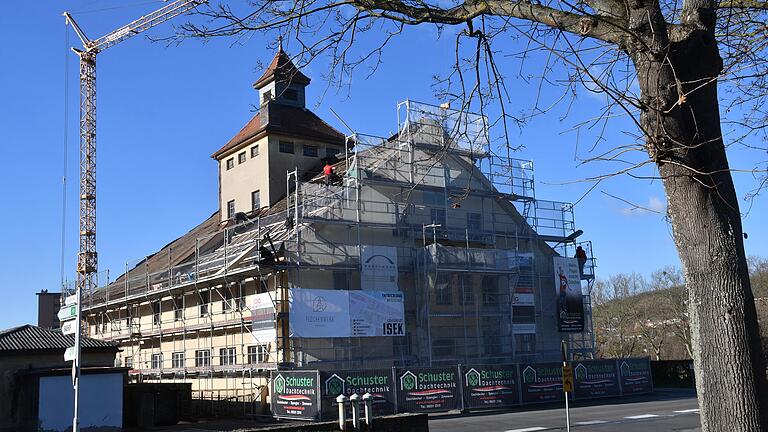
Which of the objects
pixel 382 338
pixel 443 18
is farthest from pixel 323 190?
pixel 443 18

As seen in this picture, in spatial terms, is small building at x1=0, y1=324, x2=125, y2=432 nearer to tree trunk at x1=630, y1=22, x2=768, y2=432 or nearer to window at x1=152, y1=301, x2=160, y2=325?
window at x1=152, y1=301, x2=160, y2=325

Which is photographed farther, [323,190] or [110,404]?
[323,190]

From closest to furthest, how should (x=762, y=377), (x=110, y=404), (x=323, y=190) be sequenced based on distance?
(x=762, y=377) → (x=110, y=404) → (x=323, y=190)

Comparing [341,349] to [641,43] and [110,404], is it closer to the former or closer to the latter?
[110,404]

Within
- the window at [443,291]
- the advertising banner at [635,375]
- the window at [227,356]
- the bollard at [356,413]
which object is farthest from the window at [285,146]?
the bollard at [356,413]

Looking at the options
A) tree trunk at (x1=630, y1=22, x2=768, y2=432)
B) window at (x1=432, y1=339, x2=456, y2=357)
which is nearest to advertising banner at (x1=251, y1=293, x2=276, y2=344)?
window at (x1=432, y1=339, x2=456, y2=357)

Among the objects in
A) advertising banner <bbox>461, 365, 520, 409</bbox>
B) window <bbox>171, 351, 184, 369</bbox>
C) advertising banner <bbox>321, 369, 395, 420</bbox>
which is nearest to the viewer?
advertising banner <bbox>321, 369, 395, 420</bbox>

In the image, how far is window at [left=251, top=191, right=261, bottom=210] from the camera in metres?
41.0

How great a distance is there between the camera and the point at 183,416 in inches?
1221

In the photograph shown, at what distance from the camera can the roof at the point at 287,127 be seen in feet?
134

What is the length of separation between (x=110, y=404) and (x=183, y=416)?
476 centimetres

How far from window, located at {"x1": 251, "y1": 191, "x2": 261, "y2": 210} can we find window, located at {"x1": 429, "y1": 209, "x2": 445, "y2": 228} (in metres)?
9.81

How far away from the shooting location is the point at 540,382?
31.7 m

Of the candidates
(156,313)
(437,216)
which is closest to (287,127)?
(437,216)
